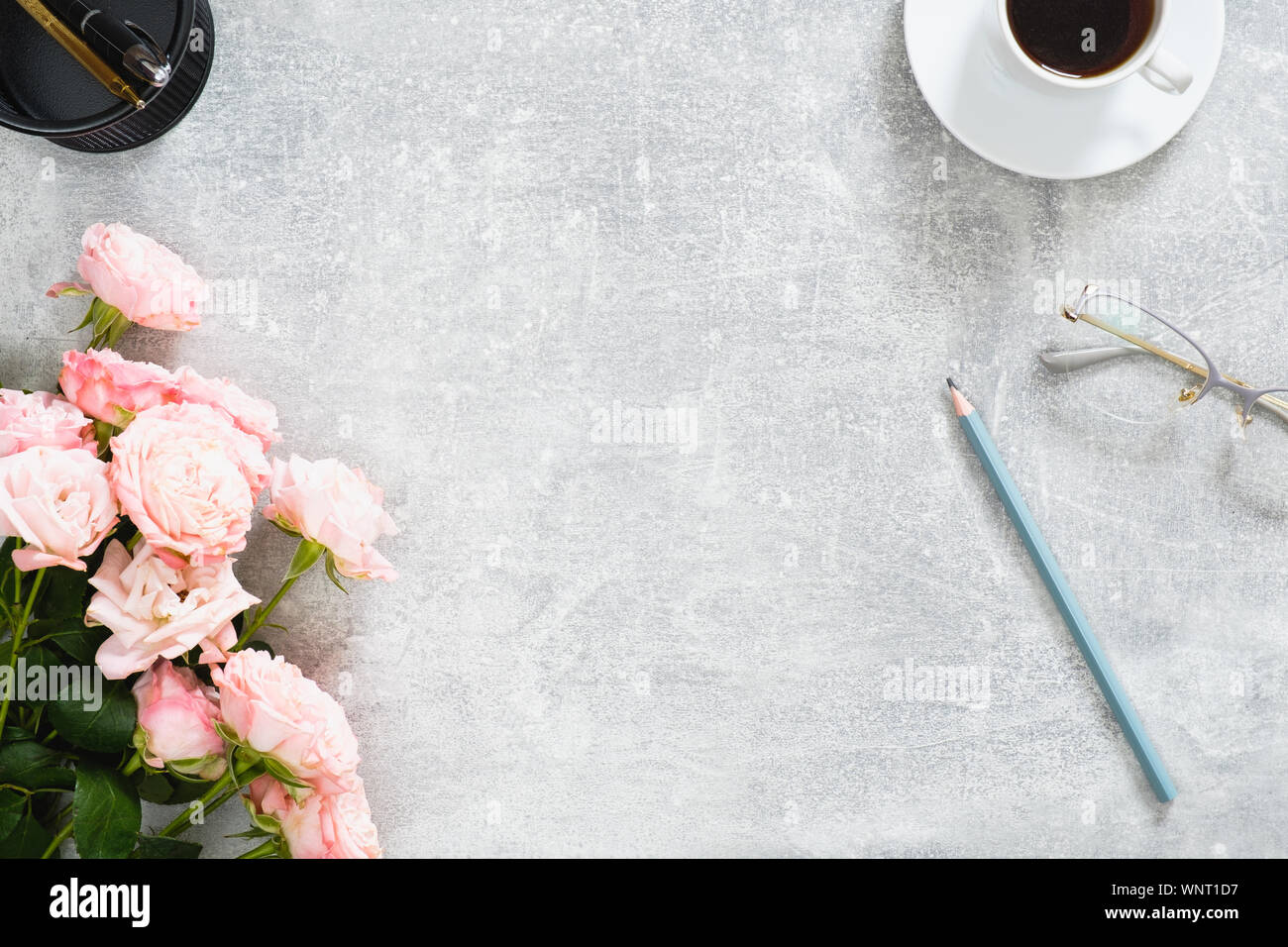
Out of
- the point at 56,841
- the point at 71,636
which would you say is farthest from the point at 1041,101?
the point at 56,841

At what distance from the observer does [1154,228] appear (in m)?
0.75

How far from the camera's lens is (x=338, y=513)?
625 millimetres

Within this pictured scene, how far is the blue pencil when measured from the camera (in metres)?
0.74

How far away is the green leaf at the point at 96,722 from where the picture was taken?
62 centimetres

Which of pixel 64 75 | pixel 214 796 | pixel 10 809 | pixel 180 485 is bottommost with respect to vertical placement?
pixel 214 796

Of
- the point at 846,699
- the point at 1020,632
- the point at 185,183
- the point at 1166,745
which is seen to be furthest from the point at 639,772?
the point at 185,183

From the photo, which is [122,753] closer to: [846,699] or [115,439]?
[115,439]

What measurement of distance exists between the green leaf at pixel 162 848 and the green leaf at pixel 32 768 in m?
0.07

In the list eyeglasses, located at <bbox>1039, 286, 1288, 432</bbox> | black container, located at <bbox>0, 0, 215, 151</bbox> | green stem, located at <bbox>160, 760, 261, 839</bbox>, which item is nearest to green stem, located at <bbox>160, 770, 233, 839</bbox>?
green stem, located at <bbox>160, 760, 261, 839</bbox>

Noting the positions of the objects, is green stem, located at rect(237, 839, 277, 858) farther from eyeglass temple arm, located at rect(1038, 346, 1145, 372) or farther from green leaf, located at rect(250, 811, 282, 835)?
eyeglass temple arm, located at rect(1038, 346, 1145, 372)

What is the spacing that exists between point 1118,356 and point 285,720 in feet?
2.33

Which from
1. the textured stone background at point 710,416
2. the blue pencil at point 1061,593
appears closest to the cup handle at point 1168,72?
the textured stone background at point 710,416

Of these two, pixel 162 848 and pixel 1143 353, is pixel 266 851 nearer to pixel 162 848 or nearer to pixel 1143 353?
pixel 162 848
